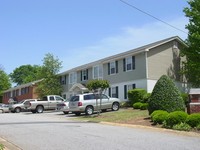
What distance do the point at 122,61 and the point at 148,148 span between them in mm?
28461

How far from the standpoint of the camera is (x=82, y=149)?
10680mm

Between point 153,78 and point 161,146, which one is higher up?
point 153,78

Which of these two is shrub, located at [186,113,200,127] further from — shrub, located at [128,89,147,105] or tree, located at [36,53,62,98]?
tree, located at [36,53,62,98]

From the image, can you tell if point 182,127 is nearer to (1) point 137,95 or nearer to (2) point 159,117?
(2) point 159,117

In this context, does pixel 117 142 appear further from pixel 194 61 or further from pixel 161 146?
pixel 194 61

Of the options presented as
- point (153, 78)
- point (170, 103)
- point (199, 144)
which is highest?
point (153, 78)

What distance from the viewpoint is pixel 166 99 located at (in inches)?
814

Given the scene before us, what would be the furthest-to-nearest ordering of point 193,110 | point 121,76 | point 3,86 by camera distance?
point 3,86 → point 121,76 → point 193,110

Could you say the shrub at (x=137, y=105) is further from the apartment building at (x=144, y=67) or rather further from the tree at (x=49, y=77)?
the tree at (x=49, y=77)

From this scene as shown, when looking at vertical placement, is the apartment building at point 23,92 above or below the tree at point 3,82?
below

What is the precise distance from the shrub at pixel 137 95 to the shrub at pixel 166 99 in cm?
1190

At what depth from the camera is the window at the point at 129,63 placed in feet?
123

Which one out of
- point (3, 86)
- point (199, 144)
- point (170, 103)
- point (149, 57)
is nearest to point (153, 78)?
point (149, 57)

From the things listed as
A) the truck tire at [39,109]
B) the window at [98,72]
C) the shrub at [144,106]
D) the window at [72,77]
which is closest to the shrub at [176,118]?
the shrub at [144,106]
